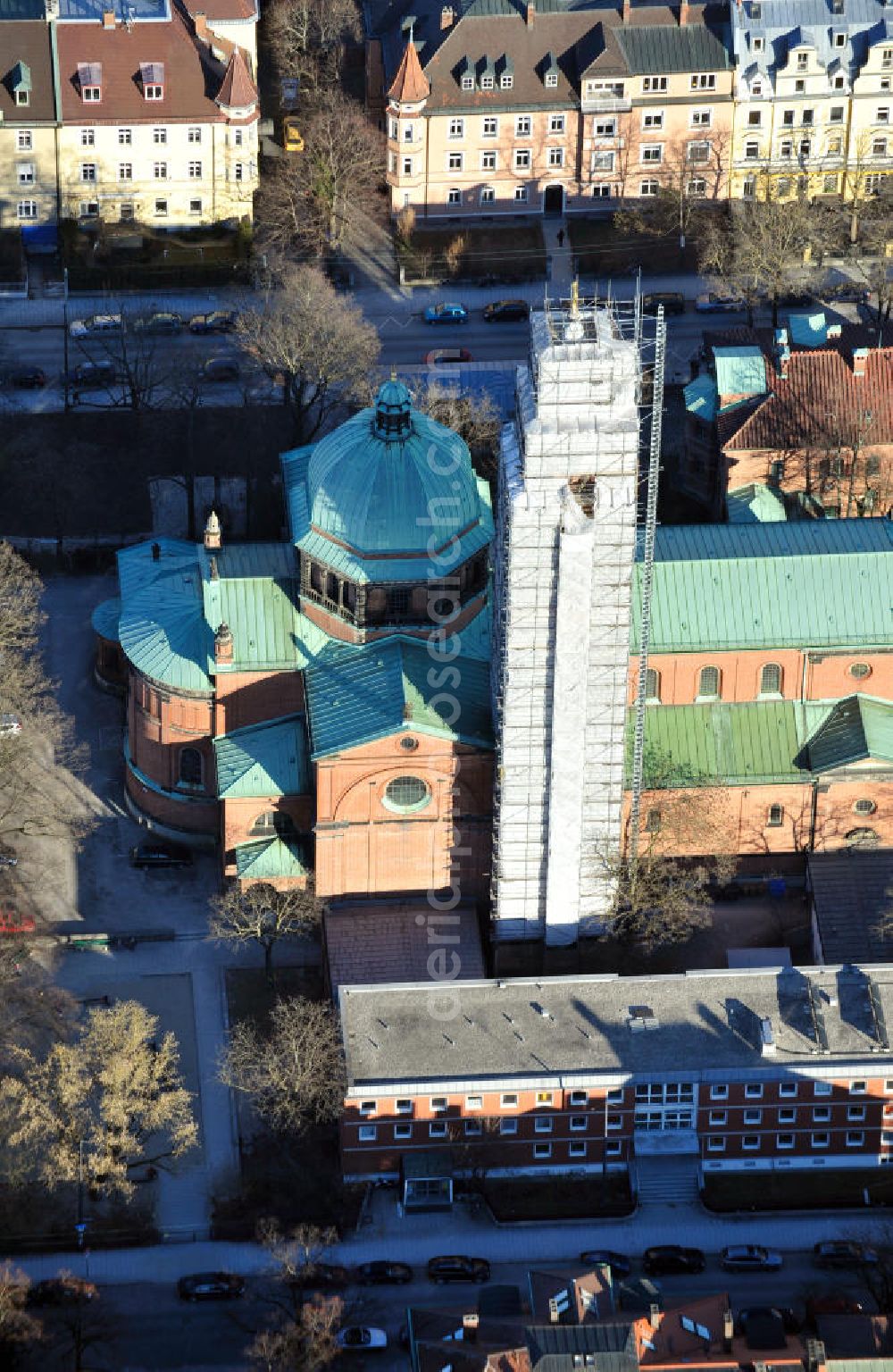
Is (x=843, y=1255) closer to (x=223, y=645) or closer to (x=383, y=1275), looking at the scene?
(x=383, y=1275)

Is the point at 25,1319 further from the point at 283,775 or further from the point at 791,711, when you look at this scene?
the point at 791,711

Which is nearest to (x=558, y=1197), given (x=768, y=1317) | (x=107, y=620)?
(x=768, y=1317)

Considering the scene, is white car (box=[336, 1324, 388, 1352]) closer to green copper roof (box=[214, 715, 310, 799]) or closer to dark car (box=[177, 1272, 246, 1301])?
dark car (box=[177, 1272, 246, 1301])

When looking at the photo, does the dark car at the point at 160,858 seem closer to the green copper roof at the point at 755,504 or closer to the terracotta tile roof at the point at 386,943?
the terracotta tile roof at the point at 386,943

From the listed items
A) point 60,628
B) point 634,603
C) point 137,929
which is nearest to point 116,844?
point 137,929

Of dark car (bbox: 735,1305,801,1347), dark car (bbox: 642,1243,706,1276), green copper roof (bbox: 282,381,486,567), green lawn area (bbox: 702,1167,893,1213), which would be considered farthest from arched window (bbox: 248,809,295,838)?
dark car (bbox: 735,1305,801,1347)

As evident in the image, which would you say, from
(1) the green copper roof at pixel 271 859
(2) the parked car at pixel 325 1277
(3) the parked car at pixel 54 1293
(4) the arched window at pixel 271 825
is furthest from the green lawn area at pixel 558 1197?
(4) the arched window at pixel 271 825
